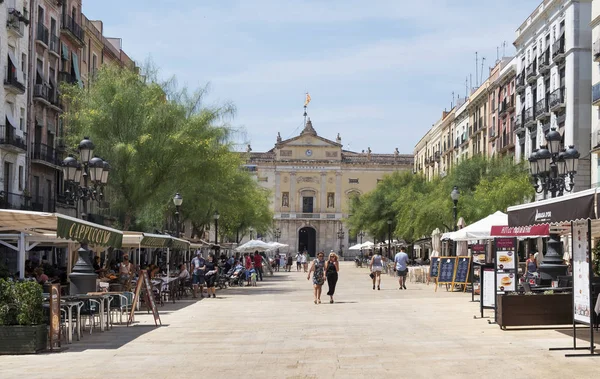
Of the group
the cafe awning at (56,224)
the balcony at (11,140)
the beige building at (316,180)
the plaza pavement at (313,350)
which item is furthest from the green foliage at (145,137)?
the beige building at (316,180)

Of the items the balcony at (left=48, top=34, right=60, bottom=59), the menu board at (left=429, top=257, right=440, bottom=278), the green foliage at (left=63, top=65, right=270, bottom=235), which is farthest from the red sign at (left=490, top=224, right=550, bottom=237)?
the balcony at (left=48, top=34, right=60, bottom=59)

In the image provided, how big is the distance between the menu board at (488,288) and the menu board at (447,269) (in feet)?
39.1

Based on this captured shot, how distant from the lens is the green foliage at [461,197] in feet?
144

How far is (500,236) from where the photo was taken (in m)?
20.6

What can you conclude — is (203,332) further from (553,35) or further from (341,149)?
(341,149)

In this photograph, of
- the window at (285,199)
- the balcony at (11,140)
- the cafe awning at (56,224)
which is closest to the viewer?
the cafe awning at (56,224)

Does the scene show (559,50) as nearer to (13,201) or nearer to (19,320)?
(13,201)

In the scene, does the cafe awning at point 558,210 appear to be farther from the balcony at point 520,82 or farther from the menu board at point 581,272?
the balcony at point 520,82

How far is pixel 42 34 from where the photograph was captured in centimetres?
4262

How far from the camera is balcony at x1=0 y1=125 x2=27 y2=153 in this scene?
124ft

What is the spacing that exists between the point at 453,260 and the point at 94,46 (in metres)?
28.6

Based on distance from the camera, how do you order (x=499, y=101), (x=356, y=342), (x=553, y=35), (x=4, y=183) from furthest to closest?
(x=499, y=101)
(x=553, y=35)
(x=4, y=183)
(x=356, y=342)

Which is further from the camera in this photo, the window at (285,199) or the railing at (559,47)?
the window at (285,199)

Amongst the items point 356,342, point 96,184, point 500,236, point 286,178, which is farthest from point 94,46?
point 286,178
